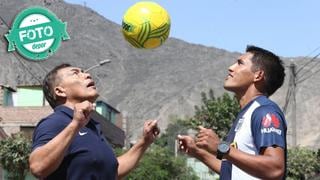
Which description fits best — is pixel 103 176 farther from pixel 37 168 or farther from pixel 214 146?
pixel 214 146

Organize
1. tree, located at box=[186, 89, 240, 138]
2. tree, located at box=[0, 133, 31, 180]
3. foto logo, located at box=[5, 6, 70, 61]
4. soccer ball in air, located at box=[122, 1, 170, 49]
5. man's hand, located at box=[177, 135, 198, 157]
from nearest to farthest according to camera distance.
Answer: man's hand, located at box=[177, 135, 198, 157] < soccer ball in air, located at box=[122, 1, 170, 49] < tree, located at box=[0, 133, 31, 180] < foto logo, located at box=[5, 6, 70, 61] < tree, located at box=[186, 89, 240, 138]

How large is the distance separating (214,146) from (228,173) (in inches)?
19.6

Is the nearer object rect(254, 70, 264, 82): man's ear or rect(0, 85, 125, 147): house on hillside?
rect(254, 70, 264, 82): man's ear

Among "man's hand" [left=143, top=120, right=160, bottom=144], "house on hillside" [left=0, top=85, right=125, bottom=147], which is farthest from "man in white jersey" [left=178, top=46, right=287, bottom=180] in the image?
"house on hillside" [left=0, top=85, right=125, bottom=147]

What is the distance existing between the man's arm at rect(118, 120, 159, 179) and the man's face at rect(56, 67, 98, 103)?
734mm

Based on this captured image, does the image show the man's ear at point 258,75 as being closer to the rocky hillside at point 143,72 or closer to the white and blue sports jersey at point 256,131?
the white and blue sports jersey at point 256,131

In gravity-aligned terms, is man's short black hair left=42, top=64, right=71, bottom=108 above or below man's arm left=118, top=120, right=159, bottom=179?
above

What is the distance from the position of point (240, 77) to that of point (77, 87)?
3.97 feet

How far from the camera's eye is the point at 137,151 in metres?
6.44

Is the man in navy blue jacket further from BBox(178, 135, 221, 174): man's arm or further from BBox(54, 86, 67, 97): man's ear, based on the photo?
BBox(178, 135, 221, 174): man's arm

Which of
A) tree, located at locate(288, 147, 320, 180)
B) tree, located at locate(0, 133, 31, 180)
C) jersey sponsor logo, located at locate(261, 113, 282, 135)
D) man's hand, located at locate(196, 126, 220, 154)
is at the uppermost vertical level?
jersey sponsor logo, located at locate(261, 113, 282, 135)

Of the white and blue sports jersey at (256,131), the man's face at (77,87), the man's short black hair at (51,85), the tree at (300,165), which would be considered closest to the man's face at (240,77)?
the white and blue sports jersey at (256,131)

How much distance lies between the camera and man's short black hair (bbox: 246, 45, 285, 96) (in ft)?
18.9

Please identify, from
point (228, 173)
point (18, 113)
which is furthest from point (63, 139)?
point (18, 113)
